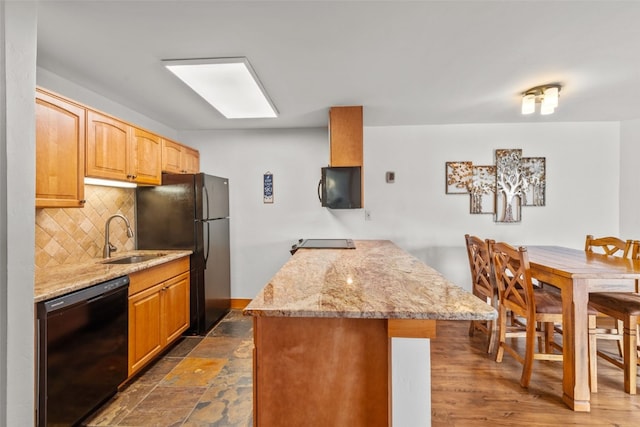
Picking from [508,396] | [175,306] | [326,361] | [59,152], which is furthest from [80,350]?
[508,396]

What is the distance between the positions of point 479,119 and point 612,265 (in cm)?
202

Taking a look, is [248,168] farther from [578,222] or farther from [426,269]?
[578,222]

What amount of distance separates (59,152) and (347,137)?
2.29 metres

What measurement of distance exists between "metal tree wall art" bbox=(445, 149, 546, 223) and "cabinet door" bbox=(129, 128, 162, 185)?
348 cm

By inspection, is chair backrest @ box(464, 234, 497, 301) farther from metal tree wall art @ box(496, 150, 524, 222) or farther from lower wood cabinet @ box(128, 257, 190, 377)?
lower wood cabinet @ box(128, 257, 190, 377)

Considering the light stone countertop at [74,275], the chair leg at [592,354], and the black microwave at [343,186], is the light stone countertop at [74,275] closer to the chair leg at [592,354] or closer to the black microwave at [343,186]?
the black microwave at [343,186]

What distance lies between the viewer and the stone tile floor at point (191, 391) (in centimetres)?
185

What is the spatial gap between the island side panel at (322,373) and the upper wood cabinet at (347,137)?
1.90 metres

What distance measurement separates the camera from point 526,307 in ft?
7.22

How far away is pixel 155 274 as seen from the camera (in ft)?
8.07

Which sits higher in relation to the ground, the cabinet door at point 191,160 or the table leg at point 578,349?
the cabinet door at point 191,160

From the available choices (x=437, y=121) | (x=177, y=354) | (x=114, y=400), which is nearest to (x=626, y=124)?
(x=437, y=121)

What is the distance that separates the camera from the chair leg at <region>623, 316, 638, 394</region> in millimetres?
2010

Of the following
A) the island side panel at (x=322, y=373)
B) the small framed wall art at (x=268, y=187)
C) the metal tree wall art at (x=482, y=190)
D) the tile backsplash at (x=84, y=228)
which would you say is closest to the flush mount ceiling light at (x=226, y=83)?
the small framed wall art at (x=268, y=187)
